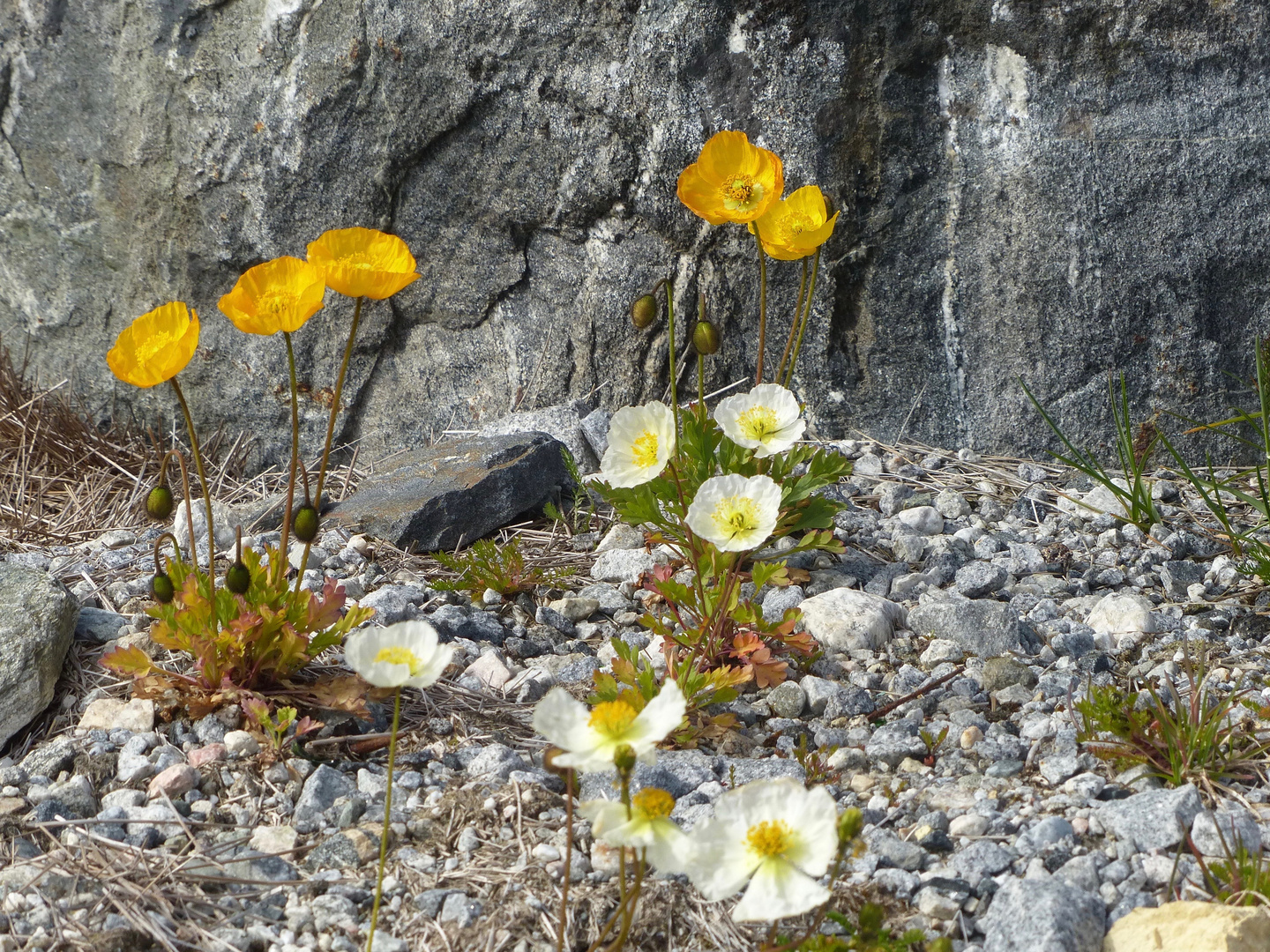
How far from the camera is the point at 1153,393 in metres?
3.46

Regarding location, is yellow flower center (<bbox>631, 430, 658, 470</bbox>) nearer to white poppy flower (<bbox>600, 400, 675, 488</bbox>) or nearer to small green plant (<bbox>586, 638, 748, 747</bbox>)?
white poppy flower (<bbox>600, 400, 675, 488</bbox>)

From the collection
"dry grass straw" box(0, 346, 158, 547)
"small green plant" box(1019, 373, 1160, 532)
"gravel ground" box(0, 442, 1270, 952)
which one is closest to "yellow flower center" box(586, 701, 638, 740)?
"gravel ground" box(0, 442, 1270, 952)

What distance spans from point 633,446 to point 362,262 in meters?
0.66

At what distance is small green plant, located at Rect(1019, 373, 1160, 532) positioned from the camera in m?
3.00

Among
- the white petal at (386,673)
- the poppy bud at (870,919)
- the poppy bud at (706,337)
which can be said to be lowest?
the poppy bud at (870,919)

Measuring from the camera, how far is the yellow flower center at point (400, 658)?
154 cm

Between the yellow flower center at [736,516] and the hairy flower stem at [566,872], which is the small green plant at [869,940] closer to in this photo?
the hairy flower stem at [566,872]

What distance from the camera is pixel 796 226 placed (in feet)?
8.54

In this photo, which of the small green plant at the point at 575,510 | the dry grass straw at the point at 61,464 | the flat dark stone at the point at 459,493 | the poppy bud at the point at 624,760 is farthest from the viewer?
the dry grass straw at the point at 61,464

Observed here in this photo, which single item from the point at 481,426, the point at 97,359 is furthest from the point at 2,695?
the point at 97,359

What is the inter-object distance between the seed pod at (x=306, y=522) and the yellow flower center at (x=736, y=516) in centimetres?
76

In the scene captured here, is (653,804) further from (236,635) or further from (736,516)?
(236,635)

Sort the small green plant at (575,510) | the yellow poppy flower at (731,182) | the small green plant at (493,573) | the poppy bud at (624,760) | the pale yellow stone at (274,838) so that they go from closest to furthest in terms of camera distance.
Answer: the poppy bud at (624,760), the pale yellow stone at (274,838), the yellow poppy flower at (731,182), the small green plant at (493,573), the small green plant at (575,510)

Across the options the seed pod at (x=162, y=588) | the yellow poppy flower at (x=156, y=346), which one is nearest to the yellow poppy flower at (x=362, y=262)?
the yellow poppy flower at (x=156, y=346)
